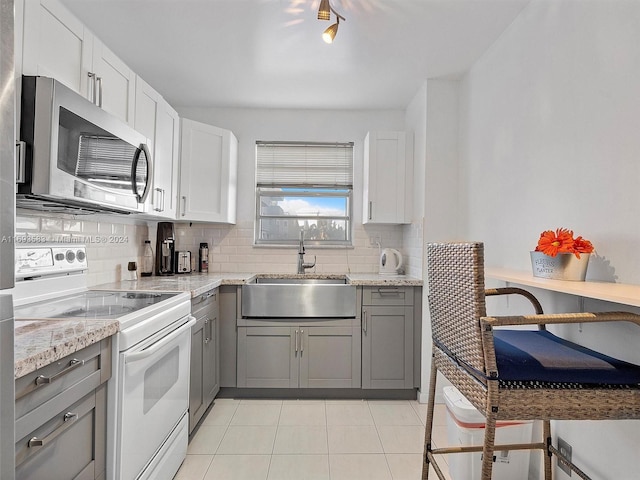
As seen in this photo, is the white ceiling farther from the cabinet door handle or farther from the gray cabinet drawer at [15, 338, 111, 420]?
the gray cabinet drawer at [15, 338, 111, 420]

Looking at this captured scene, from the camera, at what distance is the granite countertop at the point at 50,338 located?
0.97 m

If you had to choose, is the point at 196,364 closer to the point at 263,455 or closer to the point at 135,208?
the point at 263,455

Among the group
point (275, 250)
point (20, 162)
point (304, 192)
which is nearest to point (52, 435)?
point (20, 162)

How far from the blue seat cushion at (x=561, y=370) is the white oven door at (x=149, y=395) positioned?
4.22 ft

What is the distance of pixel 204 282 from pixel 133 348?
4.05 ft

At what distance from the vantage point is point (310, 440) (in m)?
2.47

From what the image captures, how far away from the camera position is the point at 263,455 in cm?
229

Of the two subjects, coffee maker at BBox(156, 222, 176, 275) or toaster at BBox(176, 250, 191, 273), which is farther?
toaster at BBox(176, 250, 191, 273)

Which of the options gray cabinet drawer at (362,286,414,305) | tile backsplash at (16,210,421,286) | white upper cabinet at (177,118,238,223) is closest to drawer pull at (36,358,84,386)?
white upper cabinet at (177,118,238,223)

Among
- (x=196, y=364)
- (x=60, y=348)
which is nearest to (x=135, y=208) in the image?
(x=196, y=364)

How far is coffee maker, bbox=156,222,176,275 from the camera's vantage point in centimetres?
325

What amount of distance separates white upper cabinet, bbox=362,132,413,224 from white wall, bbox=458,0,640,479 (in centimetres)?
87

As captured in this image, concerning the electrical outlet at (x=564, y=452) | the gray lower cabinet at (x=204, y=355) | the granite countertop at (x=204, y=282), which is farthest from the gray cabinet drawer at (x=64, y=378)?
the electrical outlet at (x=564, y=452)

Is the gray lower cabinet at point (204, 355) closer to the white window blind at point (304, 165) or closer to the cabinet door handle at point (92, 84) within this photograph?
the cabinet door handle at point (92, 84)
